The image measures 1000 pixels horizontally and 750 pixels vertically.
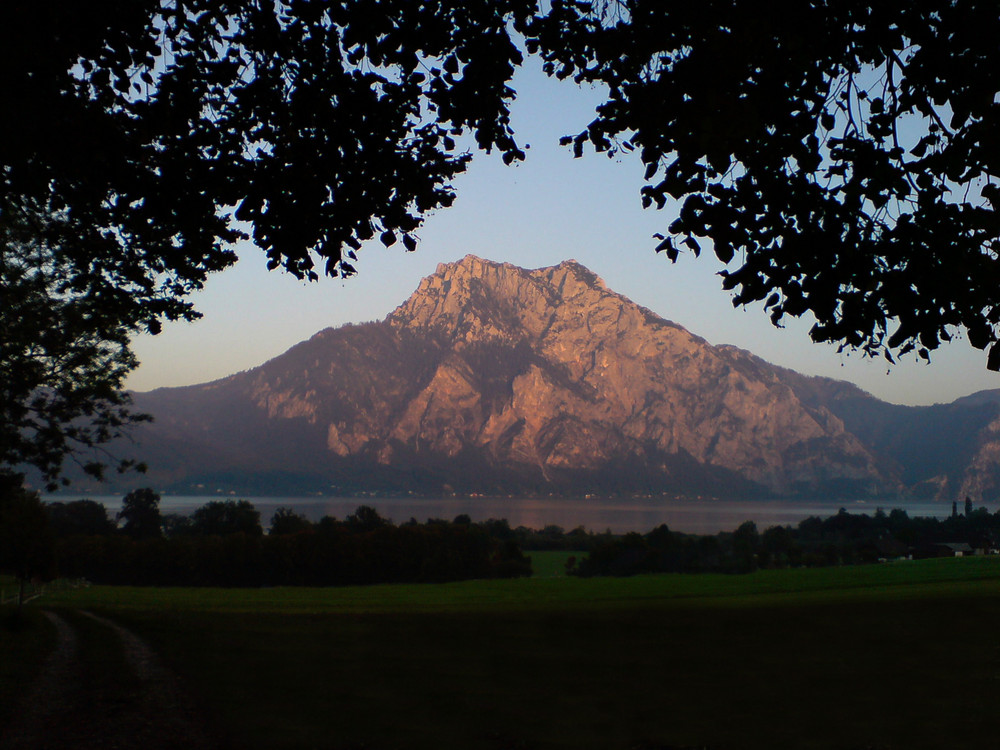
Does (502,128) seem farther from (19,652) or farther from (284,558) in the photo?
(284,558)

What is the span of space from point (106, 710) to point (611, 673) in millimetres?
8220

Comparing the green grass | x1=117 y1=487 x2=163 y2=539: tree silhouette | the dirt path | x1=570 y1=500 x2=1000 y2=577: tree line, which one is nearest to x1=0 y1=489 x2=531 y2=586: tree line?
x1=117 y1=487 x2=163 y2=539: tree silhouette

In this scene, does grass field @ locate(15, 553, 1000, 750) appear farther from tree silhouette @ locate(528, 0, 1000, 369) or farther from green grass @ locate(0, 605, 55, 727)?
tree silhouette @ locate(528, 0, 1000, 369)

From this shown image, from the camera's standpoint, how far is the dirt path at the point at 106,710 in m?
10.9

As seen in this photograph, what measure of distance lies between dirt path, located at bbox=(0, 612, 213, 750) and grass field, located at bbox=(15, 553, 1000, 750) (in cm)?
52

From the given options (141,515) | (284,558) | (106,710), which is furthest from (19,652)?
(141,515)

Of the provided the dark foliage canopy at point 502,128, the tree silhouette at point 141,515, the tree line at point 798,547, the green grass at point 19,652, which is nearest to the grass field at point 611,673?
the green grass at point 19,652

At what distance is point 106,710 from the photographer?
12.4m

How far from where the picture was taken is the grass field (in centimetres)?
1166

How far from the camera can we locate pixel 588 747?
440 inches

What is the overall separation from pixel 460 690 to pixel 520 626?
5555 millimetres

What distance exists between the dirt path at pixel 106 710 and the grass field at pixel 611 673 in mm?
520

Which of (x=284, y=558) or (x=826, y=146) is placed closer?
(x=826, y=146)

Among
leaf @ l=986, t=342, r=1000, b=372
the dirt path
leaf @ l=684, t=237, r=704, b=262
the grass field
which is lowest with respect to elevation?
the grass field
